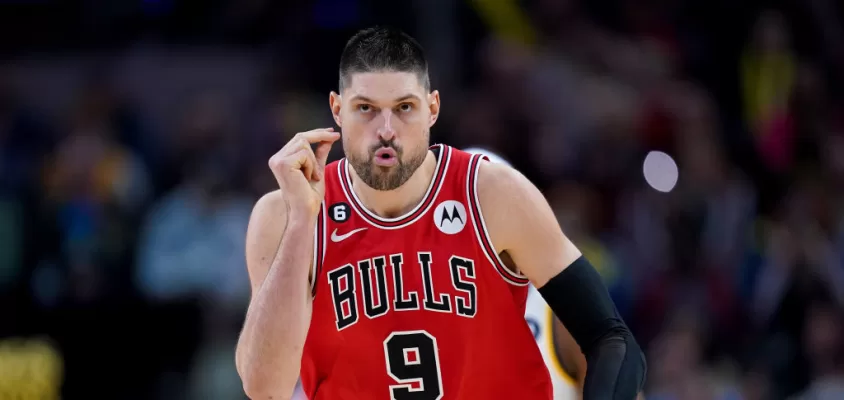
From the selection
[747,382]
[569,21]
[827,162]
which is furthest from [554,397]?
[569,21]

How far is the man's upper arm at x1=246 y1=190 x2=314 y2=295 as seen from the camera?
15.6 ft

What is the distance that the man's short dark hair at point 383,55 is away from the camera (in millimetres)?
4629

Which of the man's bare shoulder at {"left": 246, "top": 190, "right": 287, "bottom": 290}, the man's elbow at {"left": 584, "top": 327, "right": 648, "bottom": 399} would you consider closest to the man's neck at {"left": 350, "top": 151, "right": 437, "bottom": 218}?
the man's bare shoulder at {"left": 246, "top": 190, "right": 287, "bottom": 290}

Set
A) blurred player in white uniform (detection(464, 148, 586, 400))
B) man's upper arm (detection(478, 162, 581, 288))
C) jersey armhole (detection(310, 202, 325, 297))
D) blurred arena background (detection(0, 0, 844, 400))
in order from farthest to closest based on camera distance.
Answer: blurred arena background (detection(0, 0, 844, 400)), blurred player in white uniform (detection(464, 148, 586, 400)), jersey armhole (detection(310, 202, 325, 297)), man's upper arm (detection(478, 162, 581, 288))

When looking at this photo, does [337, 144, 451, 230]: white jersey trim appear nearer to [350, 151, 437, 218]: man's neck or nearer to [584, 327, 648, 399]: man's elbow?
[350, 151, 437, 218]: man's neck

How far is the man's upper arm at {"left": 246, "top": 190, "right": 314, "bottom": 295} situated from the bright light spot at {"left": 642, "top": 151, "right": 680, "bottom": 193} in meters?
5.91

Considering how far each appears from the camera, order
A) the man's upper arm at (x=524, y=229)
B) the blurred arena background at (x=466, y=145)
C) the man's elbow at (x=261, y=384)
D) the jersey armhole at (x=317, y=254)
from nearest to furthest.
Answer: the man's elbow at (x=261, y=384) < the man's upper arm at (x=524, y=229) < the jersey armhole at (x=317, y=254) < the blurred arena background at (x=466, y=145)

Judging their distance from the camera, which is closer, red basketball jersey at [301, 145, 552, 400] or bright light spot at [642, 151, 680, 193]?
red basketball jersey at [301, 145, 552, 400]

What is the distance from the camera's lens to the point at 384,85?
15.0 ft

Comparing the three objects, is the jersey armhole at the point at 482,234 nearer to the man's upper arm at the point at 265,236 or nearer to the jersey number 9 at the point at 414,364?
the jersey number 9 at the point at 414,364

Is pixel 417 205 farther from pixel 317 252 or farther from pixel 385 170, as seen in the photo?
pixel 317 252

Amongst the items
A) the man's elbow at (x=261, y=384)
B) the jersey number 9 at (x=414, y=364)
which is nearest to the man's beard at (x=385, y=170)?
the jersey number 9 at (x=414, y=364)

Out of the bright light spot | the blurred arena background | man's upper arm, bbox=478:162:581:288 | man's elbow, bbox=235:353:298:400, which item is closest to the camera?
man's elbow, bbox=235:353:298:400

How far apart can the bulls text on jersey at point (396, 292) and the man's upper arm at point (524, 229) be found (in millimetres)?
190
